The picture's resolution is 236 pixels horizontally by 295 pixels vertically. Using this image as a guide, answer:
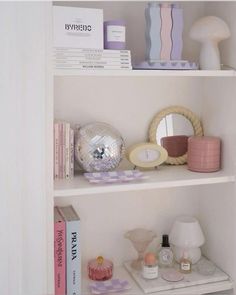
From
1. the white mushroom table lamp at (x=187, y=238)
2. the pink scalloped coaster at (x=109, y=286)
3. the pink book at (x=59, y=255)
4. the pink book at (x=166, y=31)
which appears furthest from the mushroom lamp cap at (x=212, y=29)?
the pink scalloped coaster at (x=109, y=286)

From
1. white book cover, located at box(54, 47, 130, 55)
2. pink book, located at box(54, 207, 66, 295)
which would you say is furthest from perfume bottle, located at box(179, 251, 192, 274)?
white book cover, located at box(54, 47, 130, 55)

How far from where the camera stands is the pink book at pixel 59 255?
1424 millimetres

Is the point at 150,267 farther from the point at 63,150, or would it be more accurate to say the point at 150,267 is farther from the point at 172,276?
the point at 63,150

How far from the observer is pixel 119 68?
1378 mm

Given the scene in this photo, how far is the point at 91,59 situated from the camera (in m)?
1.36

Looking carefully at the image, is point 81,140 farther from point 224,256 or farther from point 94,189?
point 224,256

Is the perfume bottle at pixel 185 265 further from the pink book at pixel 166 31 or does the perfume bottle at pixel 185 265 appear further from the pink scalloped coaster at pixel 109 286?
the pink book at pixel 166 31

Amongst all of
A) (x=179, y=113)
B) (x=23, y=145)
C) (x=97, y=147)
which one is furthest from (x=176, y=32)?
(x=23, y=145)

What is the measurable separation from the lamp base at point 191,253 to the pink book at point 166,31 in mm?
723

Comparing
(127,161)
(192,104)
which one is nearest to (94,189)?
(127,161)

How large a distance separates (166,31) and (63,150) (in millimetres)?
528

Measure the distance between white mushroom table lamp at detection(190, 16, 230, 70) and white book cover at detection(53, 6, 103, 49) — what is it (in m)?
0.36

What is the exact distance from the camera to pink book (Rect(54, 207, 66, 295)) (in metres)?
1.42

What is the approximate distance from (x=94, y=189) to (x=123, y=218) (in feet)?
1.25
